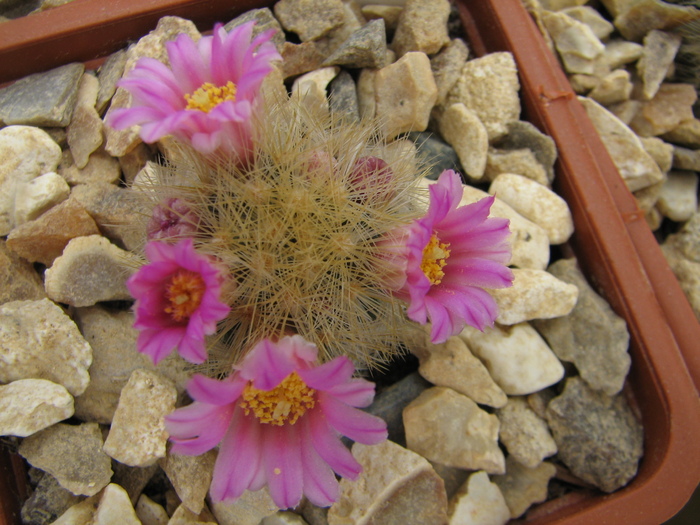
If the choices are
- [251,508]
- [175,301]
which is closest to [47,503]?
[251,508]

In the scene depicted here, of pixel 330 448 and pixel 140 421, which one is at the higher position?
pixel 330 448

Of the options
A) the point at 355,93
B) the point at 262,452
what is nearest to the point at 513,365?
the point at 262,452

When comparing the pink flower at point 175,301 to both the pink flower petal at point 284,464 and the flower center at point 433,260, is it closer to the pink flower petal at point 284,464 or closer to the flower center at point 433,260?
the pink flower petal at point 284,464

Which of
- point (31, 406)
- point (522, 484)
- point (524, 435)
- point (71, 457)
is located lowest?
point (522, 484)

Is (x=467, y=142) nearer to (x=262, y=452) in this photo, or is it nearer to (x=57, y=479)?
(x=262, y=452)

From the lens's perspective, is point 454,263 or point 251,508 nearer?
point 454,263

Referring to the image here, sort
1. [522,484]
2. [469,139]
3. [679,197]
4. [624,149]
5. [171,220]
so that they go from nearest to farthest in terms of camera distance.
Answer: [171,220], [522,484], [469,139], [624,149], [679,197]

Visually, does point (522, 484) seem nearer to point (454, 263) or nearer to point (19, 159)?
point (454, 263)
